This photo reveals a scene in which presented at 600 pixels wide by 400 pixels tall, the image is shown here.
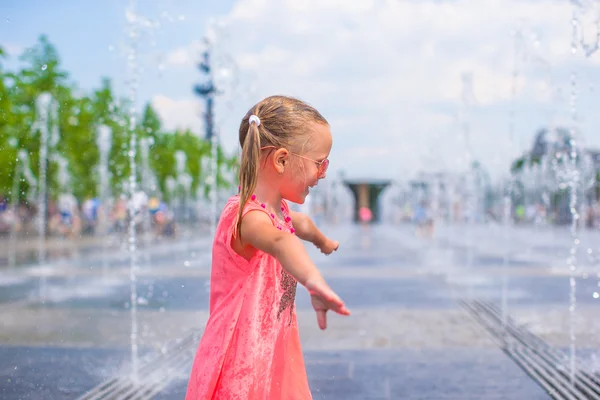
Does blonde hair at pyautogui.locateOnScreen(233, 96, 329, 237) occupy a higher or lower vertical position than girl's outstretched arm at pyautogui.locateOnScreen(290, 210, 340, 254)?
higher

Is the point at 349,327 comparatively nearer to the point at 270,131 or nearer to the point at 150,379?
the point at 150,379

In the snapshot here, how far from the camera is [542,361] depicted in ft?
17.5

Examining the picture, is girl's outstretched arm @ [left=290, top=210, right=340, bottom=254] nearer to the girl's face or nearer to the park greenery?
the girl's face

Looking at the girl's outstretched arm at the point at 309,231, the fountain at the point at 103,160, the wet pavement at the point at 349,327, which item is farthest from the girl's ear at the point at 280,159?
the fountain at the point at 103,160

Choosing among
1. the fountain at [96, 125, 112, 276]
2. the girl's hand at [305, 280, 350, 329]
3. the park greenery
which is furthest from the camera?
the fountain at [96, 125, 112, 276]

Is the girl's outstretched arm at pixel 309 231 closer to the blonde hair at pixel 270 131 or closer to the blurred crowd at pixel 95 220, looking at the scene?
the blonde hair at pixel 270 131

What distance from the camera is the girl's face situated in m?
2.05

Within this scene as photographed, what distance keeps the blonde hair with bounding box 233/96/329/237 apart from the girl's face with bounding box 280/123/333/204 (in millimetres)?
33

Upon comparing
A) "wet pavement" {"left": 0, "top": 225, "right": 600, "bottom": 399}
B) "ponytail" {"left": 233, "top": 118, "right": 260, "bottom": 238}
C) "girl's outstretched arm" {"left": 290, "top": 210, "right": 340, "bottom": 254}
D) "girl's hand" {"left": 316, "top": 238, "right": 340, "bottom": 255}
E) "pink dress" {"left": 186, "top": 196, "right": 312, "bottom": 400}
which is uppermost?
"ponytail" {"left": 233, "top": 118, "right": 260, "bottom": 238}

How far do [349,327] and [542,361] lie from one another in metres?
1.89

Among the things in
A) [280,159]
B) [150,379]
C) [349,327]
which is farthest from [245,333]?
[349,327]

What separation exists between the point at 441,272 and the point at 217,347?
10.6 meters

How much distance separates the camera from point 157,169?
170ft

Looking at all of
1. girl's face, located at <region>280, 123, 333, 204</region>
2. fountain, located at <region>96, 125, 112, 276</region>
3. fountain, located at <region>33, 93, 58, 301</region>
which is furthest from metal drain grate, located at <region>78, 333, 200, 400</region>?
fountain, located at <region>96, 125, 112, 276</region>
